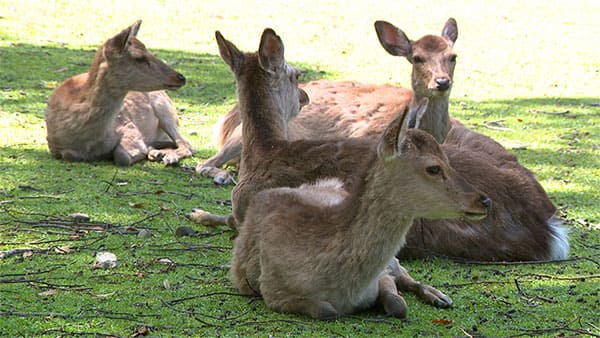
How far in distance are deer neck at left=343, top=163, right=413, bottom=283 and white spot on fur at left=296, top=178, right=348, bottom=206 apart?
0.47 meters

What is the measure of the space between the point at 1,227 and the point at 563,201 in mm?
4152

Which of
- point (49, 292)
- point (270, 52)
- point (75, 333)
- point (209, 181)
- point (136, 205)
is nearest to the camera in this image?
point (75, 333)

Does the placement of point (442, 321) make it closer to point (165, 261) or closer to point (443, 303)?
point (443, 303)

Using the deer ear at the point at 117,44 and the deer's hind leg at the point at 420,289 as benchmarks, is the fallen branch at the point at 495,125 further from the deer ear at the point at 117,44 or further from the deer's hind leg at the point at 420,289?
the deer's hind leg at the point at 420,289

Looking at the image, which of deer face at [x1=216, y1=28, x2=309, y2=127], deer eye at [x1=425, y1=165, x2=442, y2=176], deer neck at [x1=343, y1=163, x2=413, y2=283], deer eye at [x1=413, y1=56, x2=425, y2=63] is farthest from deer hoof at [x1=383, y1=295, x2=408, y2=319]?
deer eye at [x1=413, y1=56, x2=425, y2=63]

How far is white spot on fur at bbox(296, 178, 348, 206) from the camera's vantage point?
5.16 metres

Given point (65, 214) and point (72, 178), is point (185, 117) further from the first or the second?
point (65, 214)

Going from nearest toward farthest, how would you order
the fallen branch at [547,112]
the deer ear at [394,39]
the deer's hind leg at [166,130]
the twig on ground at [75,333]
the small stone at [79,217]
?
the twig on ground at [75,333] < the small stone at [79,217] < the deer ear at [394,39] < the deer's hind leg at [166,130] < the fallen branch at [547,112]

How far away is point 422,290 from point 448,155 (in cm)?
144

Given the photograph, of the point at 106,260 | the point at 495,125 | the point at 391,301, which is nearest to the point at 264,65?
the point at 106,260

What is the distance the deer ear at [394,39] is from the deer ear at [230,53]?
7.50 ft

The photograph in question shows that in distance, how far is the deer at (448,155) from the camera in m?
6.22

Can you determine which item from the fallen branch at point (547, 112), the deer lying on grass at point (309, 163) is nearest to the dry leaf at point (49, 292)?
the deer lying on grass at point (309, 163)

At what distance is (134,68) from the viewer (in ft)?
28.2
